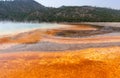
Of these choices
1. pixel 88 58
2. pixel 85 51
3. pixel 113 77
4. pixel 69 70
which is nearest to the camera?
pixel 113 77

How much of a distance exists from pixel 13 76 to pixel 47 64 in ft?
6.39

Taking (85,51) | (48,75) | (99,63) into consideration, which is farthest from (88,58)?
(48,75)

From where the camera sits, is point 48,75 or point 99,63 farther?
point 99,63

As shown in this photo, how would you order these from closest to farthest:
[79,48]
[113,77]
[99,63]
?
[113,77], [99,63], [79,48]

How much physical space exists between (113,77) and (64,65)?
92.6 inches

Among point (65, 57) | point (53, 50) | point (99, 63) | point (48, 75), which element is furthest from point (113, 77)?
point (53, 50)

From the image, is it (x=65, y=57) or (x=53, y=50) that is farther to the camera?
(x=53, y=50)

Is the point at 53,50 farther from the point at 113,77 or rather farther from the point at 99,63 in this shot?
the point at 113,77

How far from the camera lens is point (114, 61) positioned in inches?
460

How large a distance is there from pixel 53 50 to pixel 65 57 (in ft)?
6.96

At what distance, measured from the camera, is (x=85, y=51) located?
14.1 meters

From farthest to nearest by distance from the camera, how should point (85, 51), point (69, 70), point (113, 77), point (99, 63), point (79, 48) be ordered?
point (79, 48)
point (85, 51)
point (99, 63)
point (69, 70)
point (113, 77)

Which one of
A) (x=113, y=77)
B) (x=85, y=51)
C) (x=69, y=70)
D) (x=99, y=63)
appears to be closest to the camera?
(x=113, y=77)

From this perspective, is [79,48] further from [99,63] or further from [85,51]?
[99,63]
